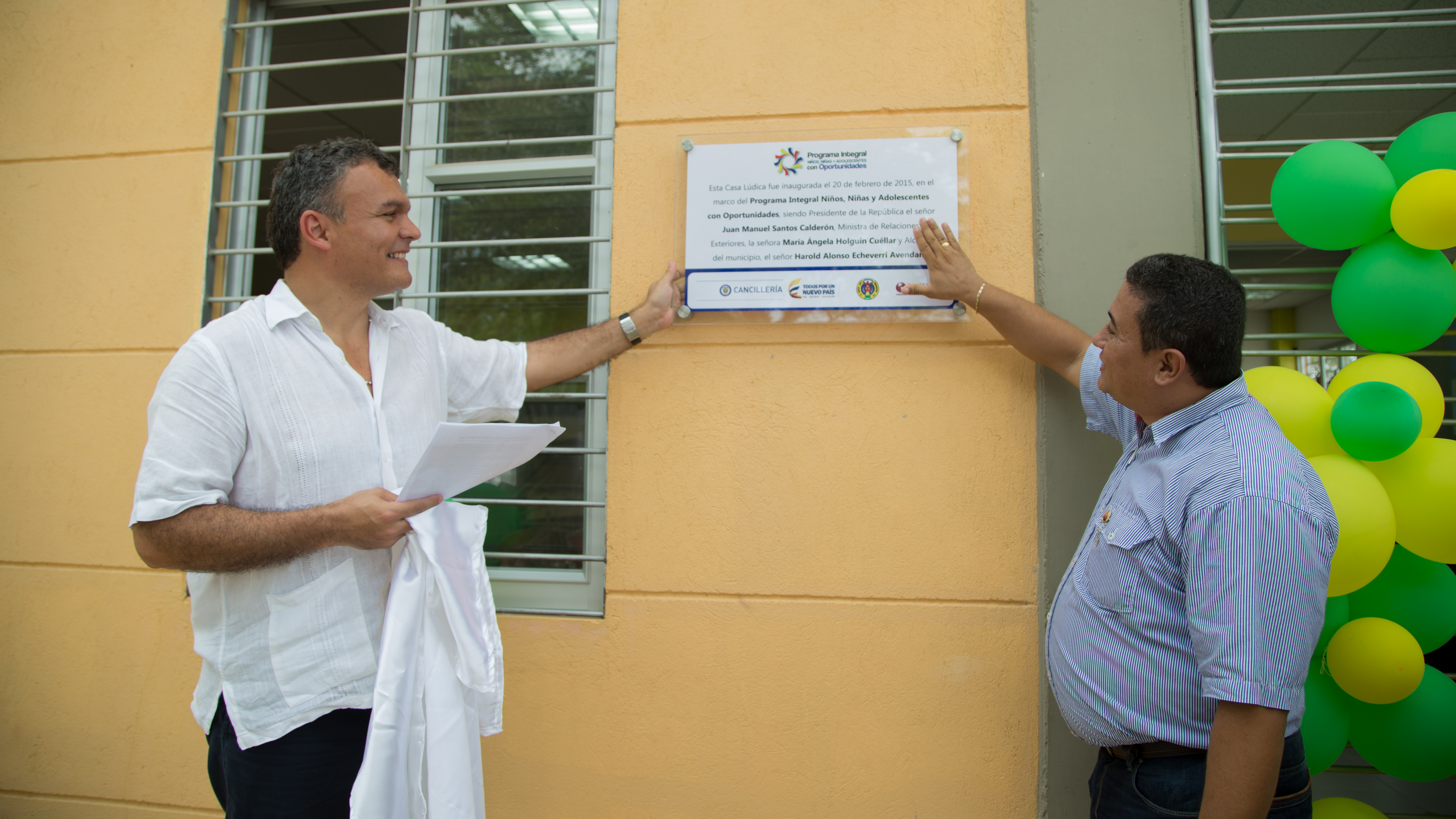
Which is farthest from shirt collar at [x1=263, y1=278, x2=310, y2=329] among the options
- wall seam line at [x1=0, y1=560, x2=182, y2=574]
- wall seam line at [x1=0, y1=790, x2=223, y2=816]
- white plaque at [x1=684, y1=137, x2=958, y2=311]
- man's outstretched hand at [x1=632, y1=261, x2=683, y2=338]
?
wall seam line at [x1=0, y1=790, x2=223, y2=816]

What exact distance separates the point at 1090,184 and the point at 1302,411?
0.73 meters

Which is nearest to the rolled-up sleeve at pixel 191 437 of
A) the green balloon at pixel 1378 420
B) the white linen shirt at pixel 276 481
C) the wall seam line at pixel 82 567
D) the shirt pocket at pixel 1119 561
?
the white linen shirt at pixel 276 481

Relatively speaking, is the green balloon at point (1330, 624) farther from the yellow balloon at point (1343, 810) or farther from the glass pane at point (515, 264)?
the glass pane at point (515, 264)

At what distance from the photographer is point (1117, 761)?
1.45m

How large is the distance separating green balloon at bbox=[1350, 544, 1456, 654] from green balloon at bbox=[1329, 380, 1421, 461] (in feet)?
0.98

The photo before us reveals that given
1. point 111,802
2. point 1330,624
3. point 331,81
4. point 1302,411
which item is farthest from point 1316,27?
point 331,81

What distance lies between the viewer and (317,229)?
1.57 m

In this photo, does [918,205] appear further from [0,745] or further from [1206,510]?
[0,745]

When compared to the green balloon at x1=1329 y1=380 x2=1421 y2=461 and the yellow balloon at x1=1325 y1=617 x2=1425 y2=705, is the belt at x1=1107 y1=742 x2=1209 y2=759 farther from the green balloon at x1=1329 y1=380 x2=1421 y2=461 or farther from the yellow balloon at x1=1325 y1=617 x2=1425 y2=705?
the green balloon at x1=1329 y1=380 x2=1421 y2=461

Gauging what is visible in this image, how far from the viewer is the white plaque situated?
191 centimetres

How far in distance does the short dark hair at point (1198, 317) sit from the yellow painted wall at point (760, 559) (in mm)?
549

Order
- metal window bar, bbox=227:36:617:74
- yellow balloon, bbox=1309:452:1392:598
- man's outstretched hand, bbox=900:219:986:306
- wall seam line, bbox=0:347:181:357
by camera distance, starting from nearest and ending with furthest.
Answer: yellow balloon, bbox=1309:452:1392:598 → man's outstretched hand, bbox=900:219:986:306 → metal window bar, bbox=227:36:617:74 → wall seam line, bbox=0:347:181:357

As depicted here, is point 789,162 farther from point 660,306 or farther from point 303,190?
point 303,190

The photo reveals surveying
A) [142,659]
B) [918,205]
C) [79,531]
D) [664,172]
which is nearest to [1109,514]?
[918,205]
